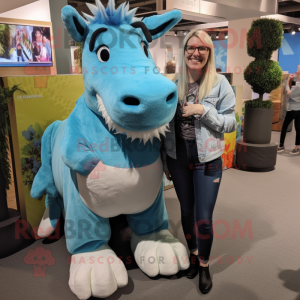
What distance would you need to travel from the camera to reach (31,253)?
2230 mm

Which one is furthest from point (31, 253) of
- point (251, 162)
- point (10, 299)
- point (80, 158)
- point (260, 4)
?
point (260, 4)

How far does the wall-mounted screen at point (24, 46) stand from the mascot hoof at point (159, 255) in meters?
4.04

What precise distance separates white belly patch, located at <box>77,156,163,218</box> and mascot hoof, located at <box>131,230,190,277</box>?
0.86 ft

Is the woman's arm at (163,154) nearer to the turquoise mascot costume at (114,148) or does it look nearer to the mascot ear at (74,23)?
the turquoise mascot costume at (114,148)

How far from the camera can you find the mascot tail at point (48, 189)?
2.21m

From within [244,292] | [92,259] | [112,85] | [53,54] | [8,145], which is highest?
[53,54]

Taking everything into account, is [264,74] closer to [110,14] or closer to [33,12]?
[110,14]

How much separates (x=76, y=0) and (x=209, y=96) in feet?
14.2

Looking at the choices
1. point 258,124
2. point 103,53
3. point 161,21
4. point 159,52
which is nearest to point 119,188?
point 103,53

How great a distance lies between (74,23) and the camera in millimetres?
1562

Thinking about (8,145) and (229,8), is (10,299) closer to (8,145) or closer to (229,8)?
(8,145)

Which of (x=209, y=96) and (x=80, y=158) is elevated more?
(x=209, y=96)

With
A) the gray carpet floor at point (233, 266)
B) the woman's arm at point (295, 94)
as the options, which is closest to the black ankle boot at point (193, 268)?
the gray carpet floor at point (233, 266)

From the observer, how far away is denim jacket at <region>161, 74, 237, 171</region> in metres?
1.62
